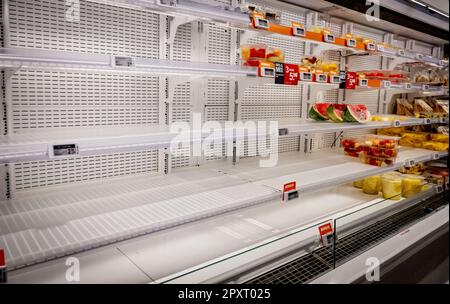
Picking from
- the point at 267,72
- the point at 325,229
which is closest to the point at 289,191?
the point at 325,229

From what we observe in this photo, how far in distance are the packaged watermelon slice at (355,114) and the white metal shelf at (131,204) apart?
457mm

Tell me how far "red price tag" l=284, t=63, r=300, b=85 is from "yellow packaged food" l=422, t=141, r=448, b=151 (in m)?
2.35

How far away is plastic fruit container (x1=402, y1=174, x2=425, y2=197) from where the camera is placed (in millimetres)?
2994

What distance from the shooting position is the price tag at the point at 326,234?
1902 millimetres

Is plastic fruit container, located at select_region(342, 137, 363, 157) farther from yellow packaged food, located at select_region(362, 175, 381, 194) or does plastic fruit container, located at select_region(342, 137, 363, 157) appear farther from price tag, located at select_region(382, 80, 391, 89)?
price tag, located at select_region(382, 80, 391, 89)

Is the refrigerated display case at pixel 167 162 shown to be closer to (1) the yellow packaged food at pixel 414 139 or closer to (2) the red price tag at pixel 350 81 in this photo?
(2) the red price tag at pixel 350 81

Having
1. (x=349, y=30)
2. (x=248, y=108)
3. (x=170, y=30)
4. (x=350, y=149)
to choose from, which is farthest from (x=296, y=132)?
(x=349, y=30)

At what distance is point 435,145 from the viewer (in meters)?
3.93

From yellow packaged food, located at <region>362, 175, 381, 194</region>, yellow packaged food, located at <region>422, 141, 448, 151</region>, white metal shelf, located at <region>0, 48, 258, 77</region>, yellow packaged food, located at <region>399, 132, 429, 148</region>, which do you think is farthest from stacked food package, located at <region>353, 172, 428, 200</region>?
white metal shelf, located at <region>0, 48, 258, 77</region>

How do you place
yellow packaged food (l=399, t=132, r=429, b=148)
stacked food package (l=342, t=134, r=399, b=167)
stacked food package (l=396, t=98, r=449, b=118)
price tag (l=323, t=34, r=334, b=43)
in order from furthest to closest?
yellow packaged food (l=399, t=132, r=429, b=148)
stacked food package (l=396, t=98, r=449, b=118)
stacked food package (l=342, t=134, r=399, b=167)
price tag (l=323, t=34, r=334, b=43)

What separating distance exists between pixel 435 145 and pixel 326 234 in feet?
9.03

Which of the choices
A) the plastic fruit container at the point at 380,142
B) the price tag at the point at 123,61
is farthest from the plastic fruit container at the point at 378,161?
the price tag at the point at 123,61

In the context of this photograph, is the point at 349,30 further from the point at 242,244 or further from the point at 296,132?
the point at 242,244

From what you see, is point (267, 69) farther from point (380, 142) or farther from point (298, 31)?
point (380, 142)
